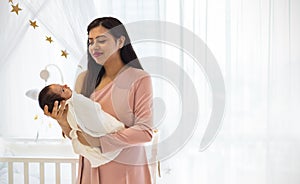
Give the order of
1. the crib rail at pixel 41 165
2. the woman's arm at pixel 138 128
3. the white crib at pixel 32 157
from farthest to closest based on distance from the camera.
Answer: the white crib at pixel 32 157, the crib rail at pixel 41 165, the woman's arm at pixel 138 128

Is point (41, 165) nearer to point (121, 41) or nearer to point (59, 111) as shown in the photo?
point (59, 111)

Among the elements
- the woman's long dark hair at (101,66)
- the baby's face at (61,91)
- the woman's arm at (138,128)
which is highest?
the woman's long dark hair at (101,66)

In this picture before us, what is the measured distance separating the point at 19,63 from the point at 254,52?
1.37 m

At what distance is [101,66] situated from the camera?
1.70 meters

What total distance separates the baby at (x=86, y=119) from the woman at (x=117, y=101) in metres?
0.02

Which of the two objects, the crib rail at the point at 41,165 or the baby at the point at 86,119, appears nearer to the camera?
the baby at the point at 86,119

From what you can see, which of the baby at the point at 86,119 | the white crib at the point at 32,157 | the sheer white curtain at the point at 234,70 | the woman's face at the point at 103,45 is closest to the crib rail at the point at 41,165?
the white crib at the point at 32,157

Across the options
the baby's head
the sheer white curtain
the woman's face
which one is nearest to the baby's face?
the baby's head

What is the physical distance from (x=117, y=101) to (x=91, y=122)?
0.12 metres

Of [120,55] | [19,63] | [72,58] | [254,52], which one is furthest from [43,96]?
[254,52]

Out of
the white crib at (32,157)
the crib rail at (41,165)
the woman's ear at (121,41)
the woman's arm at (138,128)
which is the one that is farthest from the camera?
the white crib at (32,157)

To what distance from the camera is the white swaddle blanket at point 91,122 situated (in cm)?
158

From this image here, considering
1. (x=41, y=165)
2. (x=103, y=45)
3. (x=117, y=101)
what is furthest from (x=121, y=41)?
(x=41, y=165)

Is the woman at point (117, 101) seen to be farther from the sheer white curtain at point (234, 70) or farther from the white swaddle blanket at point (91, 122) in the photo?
the sheer white curtain at point (234, 70)
